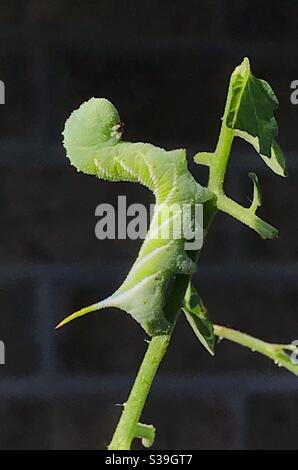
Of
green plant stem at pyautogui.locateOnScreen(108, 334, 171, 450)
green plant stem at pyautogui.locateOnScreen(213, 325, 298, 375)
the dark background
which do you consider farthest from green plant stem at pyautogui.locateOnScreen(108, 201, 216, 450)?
the dark background

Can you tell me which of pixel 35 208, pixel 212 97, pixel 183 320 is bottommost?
pixel 183 320

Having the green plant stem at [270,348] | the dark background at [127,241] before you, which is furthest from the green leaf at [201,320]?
the dark background at [127,241]

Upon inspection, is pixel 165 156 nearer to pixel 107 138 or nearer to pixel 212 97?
pixel 107 138

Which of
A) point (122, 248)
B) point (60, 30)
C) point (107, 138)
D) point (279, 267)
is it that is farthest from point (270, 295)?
point (107, 138)

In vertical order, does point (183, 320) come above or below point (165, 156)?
below

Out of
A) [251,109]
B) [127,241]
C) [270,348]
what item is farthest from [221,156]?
[127,241]

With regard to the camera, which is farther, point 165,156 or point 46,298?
point 46,298
